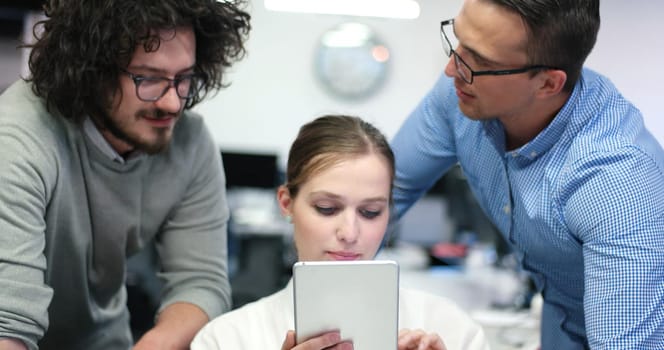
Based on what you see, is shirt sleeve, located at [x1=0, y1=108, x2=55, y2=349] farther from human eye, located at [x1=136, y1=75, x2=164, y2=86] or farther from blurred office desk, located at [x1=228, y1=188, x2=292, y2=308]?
blurred office desk, located at [x1=228, y1=188, x2=292, y2=308]

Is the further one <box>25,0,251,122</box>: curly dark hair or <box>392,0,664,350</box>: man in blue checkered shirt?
<box>25,0,251,122</box>: curly dark hair

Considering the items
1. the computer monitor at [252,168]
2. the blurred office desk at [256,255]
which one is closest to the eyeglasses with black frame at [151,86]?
the computer monitor at [252,168]

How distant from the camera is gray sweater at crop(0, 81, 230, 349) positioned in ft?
4.93

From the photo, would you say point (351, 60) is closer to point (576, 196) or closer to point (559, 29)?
point (559, 29)

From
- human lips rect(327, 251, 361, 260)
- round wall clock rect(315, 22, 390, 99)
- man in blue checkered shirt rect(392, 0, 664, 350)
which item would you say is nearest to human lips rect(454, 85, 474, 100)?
man in blue checkered shirt rect(392, 0, 664, 350)

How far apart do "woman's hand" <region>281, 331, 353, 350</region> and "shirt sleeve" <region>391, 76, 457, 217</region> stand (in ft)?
2.19

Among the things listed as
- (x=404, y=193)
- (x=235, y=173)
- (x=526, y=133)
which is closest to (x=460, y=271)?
(x=235, y=173)

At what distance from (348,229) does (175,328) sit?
1.55ft

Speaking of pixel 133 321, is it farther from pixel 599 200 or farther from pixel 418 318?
pixel 599 200

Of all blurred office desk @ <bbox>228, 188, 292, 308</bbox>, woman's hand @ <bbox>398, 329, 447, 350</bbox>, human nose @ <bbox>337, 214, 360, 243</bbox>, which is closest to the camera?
woman's hand @ <bbox>398, 329, 447, 350</bbox>

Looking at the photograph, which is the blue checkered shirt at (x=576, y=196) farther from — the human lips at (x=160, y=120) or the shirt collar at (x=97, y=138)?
the shirt collar at (x=97, y=138)

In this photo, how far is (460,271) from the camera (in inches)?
178

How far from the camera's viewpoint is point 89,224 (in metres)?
1.77

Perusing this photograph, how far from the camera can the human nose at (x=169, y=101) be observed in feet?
5.49
